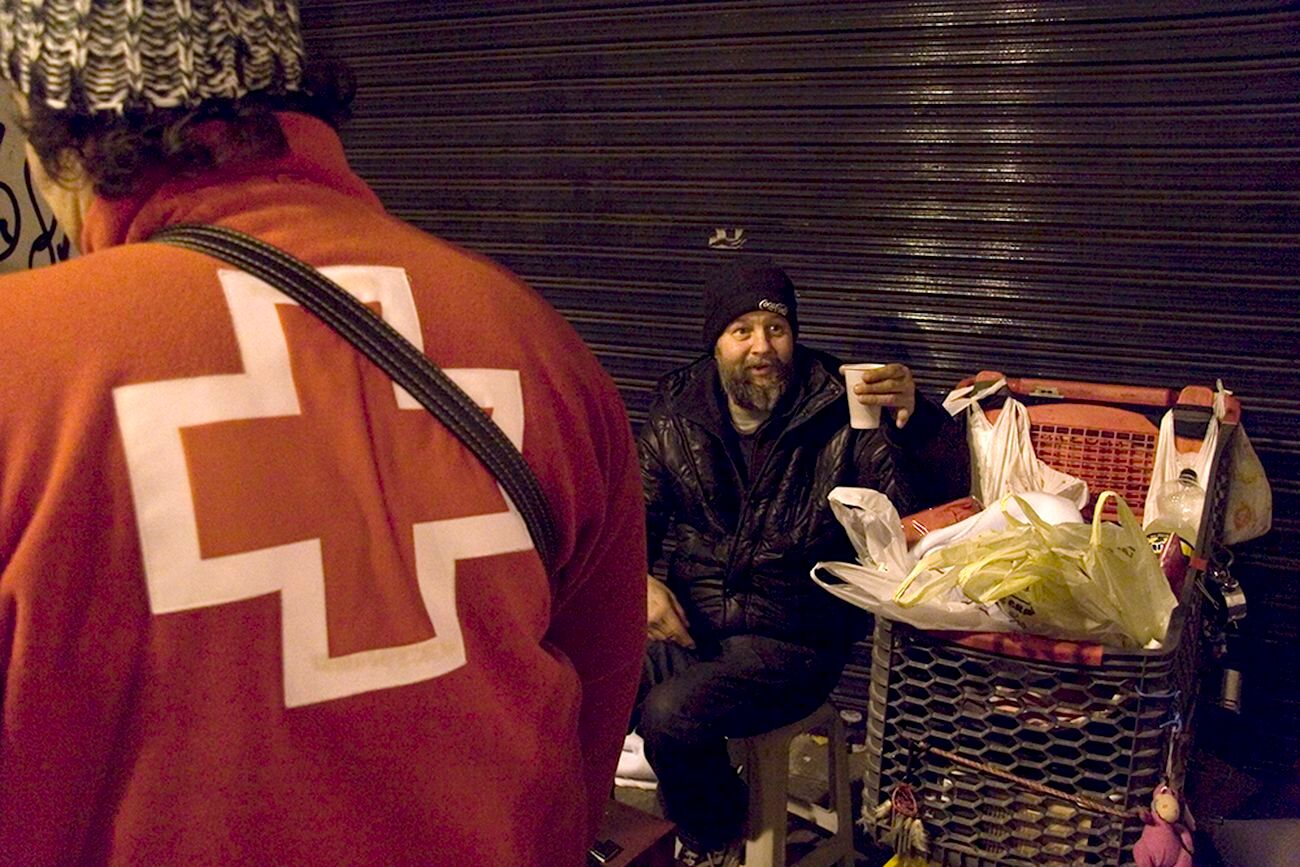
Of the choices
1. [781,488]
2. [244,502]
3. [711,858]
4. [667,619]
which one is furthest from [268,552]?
[711,858]

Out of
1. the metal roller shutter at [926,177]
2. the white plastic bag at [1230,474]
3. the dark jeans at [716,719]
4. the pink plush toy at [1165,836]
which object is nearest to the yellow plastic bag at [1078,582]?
the pink plush toy at [1165,836]

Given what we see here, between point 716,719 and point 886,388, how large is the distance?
3.45 feet

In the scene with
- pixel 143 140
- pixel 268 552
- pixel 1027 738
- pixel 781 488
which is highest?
pixel 143 140

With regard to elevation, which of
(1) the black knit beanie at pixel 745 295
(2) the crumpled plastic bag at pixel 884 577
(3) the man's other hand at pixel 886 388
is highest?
(1) the black knit beanie at pixel 745 295

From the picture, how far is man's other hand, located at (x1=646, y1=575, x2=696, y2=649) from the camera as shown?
3.33 metres

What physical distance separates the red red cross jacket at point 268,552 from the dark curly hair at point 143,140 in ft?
0.07

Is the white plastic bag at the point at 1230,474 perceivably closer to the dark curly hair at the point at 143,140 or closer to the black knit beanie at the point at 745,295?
the black knit beanie at the point at 745,295

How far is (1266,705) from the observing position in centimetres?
385

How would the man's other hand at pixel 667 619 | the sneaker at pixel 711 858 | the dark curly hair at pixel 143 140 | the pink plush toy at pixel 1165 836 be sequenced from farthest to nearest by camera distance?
the man's other hand at pixel 667 619
the sneaker at pixel 711 858
the pink plush toy at pixel 1165 836
the dark curly hair at pixel 143 140

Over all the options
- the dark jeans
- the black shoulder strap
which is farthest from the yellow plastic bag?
the black shoulder strap

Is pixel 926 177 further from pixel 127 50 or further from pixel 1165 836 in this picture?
pixel 127 50

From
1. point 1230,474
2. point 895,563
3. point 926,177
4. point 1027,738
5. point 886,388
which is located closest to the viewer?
point 1027,738

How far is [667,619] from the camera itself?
3332mm

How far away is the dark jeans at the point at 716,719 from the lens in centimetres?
300
